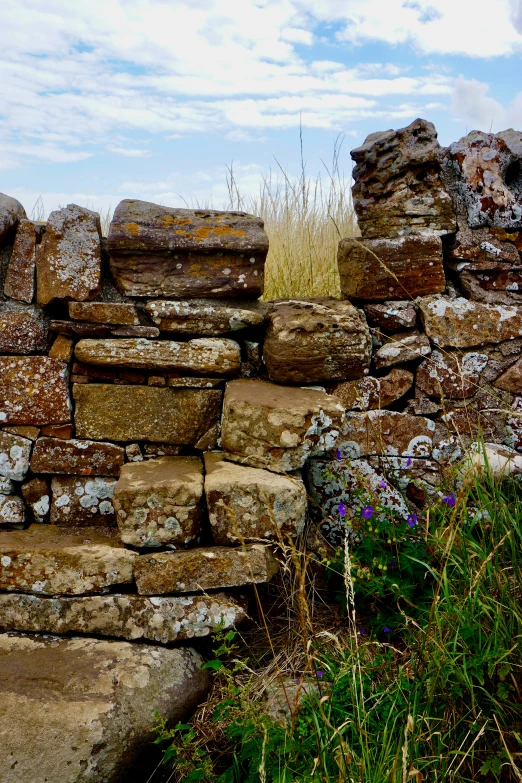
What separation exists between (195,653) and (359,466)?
3.92 ft

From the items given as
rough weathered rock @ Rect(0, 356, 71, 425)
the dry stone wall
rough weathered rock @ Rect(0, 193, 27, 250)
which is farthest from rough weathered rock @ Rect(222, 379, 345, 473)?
rough weathered rock @ Rect(0, 193, 27, 250)

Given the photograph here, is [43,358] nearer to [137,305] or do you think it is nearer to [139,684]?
[137,305]

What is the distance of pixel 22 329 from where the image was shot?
3.38m

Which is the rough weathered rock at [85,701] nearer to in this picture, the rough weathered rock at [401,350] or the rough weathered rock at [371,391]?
the rough weathered rock at [371,391]

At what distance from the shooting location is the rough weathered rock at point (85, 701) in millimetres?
2438

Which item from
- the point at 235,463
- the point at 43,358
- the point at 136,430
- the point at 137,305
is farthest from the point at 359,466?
the point at 43,358

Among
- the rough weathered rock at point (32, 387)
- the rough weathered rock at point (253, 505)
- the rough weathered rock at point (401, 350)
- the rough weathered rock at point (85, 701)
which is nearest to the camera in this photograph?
the rough weathered rock at point (85, 701)

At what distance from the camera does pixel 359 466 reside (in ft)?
11.2

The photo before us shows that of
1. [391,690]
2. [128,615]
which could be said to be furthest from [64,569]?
[391,690]

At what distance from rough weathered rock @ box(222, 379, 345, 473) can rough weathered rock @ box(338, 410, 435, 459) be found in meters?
0.32

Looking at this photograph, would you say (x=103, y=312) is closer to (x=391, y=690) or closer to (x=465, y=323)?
(x=465, y=323)

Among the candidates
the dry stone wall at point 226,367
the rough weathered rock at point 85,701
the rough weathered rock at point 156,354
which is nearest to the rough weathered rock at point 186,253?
the dry stone wall at point 226,367

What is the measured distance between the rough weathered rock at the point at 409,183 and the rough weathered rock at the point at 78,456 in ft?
5.88

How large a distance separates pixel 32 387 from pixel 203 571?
50.3 inches
